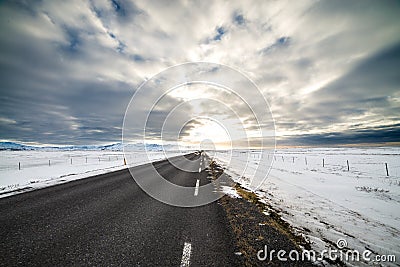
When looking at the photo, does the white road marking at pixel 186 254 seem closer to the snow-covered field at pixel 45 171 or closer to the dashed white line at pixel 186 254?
the dashed white line at pixel 186 254

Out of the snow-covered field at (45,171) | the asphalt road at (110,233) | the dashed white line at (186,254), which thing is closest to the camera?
the dashed white line at (186,254)

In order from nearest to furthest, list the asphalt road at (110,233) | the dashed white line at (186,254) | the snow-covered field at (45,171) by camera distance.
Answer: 1. the dashed white line at (186,254)
2. the asphalt road at (110,233)
3. the snow-covered field at (45,171)

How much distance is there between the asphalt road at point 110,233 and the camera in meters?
2.93

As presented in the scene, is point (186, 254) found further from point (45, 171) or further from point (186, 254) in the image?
point (45, 171)

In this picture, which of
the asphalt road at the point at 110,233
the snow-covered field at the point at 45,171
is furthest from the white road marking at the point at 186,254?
the snow-covered field at the point at 45,171

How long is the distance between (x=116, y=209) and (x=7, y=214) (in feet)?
8.62

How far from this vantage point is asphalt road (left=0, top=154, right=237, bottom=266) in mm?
2932

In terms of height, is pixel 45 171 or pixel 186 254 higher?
pixel 45 171

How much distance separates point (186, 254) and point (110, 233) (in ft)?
5.95

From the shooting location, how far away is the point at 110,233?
3859 mm

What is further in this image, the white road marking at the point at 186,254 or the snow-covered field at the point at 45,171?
the snow-covered field at the point at 45,171

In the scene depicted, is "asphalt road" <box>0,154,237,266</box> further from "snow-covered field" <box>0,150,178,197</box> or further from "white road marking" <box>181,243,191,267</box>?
"snow-covered field" <box>0,150,178,197</box>

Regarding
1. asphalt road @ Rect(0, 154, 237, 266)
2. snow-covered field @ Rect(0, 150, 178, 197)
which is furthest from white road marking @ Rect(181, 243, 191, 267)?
snow-covered field @ Rect(0, 150, 178, 197)

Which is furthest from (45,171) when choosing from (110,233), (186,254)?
(186,254)
